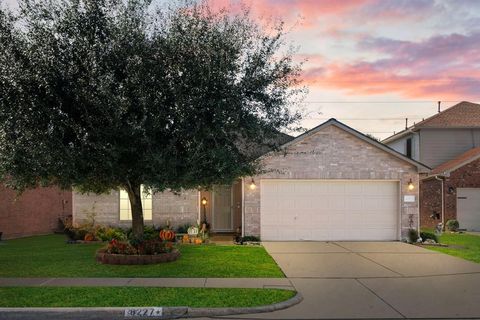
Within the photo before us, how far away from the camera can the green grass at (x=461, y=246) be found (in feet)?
48.0

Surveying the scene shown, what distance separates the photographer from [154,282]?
999 cm

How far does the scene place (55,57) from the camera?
10.3m

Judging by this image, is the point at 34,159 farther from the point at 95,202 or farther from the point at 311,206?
the point at 311,206

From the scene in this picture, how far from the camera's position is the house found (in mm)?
17906

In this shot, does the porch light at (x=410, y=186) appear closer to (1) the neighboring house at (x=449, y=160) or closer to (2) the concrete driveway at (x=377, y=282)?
(2) the concrete driveway at (x=377, y=282)

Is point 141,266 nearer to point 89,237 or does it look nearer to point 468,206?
point 89,237

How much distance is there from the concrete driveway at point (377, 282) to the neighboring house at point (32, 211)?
35.5 ft

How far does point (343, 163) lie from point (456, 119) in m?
13.7

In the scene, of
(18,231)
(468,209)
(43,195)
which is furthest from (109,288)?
(468,209)

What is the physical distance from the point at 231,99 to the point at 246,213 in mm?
7925

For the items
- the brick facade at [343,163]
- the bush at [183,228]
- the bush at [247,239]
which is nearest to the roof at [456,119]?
the brick facade at [343,163]

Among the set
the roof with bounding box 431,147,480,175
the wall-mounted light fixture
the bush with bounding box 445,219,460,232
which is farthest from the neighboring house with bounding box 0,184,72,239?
the roof with bounding box 431,147,480,175

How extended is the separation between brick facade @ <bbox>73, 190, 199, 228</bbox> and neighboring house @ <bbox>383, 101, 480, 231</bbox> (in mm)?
13191

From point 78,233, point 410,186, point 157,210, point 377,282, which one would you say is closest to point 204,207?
point 157,210
